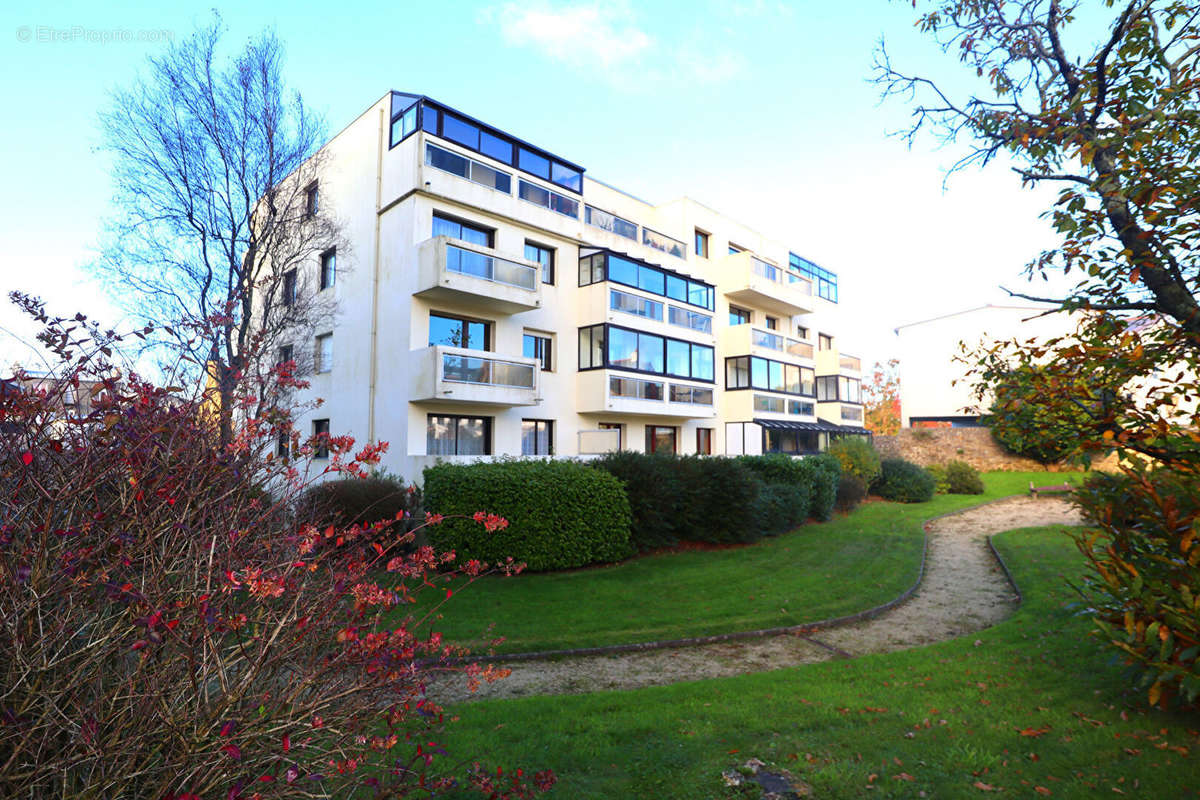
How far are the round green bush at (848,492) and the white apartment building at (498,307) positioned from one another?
6.44 m

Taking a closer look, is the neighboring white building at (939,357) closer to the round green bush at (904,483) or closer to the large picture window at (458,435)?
the round green bush at (904,483)

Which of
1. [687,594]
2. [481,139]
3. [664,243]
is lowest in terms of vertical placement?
[687,594]

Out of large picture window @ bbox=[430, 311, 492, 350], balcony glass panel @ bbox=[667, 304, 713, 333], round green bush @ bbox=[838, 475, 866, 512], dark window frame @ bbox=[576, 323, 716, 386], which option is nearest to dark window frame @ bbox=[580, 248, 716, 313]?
balcony glass panel @ bbox=[667, 304, 713, 333]

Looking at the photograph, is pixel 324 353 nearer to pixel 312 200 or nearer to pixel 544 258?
pixel 312 200

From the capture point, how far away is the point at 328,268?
72.5 ft

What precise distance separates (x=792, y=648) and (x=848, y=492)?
17204 millimetres

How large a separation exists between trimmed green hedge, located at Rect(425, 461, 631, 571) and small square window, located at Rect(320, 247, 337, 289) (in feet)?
36.6

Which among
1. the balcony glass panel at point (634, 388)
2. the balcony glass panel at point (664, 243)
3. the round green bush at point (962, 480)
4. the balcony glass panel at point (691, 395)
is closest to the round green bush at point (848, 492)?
the balcony glass panel at point (691, 395)

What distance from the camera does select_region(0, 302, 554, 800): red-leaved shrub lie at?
243cm

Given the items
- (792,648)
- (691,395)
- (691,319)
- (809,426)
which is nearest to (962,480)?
(809,426)

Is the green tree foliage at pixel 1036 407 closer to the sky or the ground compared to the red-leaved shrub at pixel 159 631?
closer to the sky

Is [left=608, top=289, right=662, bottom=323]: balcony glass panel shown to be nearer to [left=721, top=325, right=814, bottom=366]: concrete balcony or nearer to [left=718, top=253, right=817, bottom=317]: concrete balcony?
[left=721, top=325, right=814, bottom=366]: concrete balcony

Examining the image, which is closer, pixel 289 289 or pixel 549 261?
pixel 289 289

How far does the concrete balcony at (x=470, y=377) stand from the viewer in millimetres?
17281
